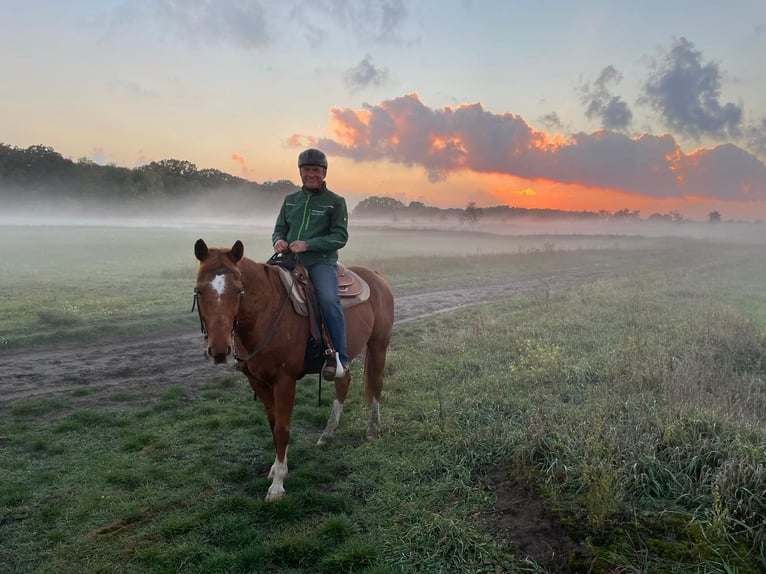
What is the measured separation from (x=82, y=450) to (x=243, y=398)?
2596 millimetres

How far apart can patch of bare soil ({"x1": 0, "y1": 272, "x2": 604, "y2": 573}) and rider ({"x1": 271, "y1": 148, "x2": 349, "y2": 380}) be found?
8.36 ft

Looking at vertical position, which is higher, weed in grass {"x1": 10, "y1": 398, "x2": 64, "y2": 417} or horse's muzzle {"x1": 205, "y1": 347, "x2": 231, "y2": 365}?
horse's muzzle {"x1": 205, "y1": 347, "x2": 231, "y2": 365}

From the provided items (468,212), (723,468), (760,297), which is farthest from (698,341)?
(468,212)

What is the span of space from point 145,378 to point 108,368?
1.24 metres

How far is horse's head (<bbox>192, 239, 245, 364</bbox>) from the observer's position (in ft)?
13.1

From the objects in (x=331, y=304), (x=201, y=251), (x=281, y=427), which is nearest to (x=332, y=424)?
(x=281, y=427)

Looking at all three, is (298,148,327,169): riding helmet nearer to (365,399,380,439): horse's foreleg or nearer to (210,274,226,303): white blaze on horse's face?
(210,274,226,303): white blaze on horse's face

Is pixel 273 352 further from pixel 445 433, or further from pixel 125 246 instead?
pixel 125 246

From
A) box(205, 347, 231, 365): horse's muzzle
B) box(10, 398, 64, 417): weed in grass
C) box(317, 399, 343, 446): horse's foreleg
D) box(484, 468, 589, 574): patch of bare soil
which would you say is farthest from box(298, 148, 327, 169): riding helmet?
box(10, 398, 64, 417): weed in grass

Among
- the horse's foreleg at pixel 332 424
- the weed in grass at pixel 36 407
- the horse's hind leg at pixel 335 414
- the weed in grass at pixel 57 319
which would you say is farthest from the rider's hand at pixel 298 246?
the weed in grass at pixel 57 319

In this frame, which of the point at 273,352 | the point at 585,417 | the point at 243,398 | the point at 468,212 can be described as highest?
the point at 468,212

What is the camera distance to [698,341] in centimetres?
1009

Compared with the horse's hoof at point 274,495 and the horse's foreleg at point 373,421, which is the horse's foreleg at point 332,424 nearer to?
the horse's foreleg at point 373,421

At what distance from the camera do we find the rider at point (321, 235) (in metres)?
5.52
